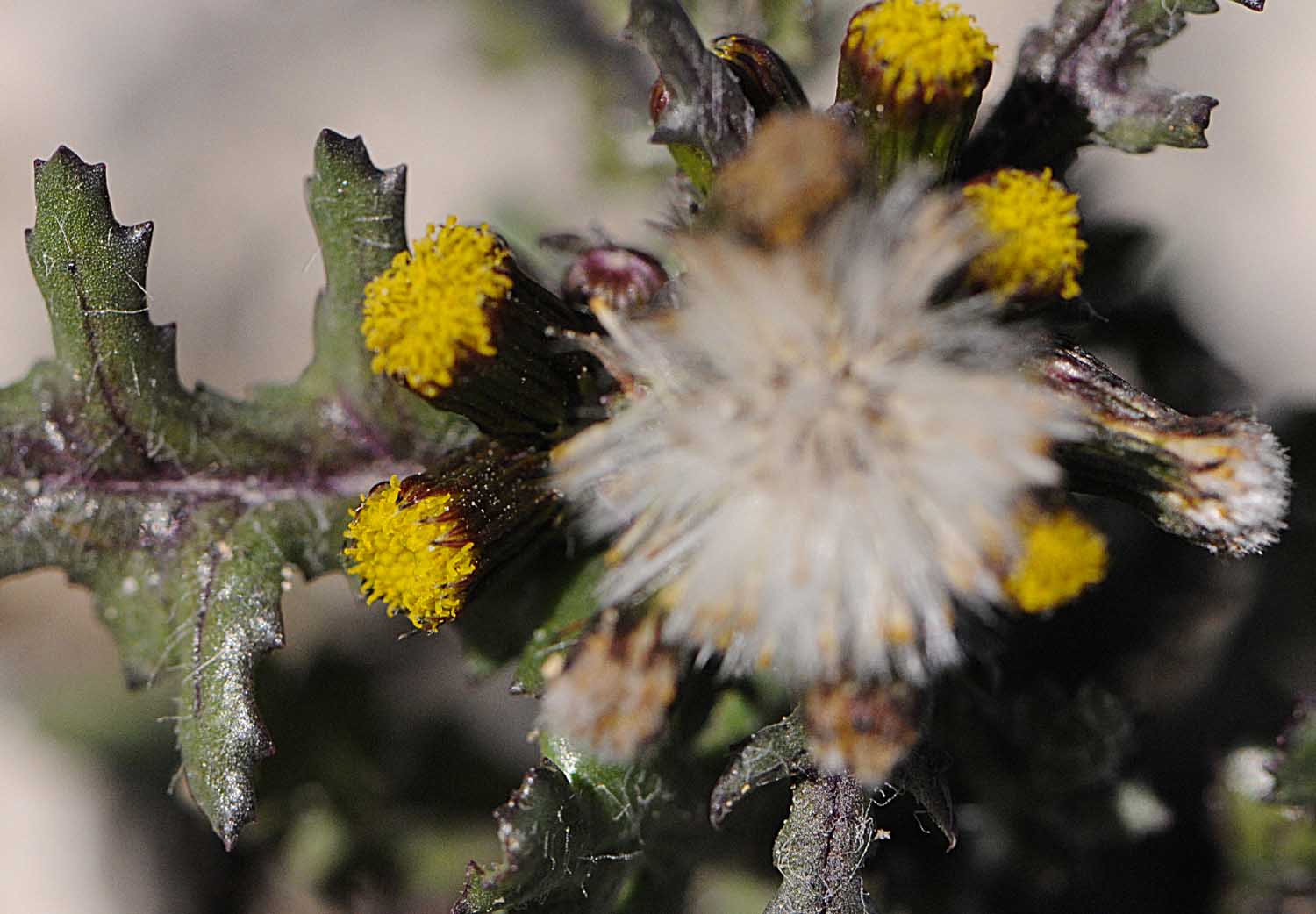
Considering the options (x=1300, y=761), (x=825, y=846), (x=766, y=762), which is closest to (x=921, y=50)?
(x=766, y=762)

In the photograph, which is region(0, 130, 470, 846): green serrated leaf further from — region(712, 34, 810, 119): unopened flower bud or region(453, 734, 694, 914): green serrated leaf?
region(712, 34, 810, 119): unopened flower bud

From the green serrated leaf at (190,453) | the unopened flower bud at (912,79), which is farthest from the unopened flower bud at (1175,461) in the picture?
the green serrated leaf at (190,453)

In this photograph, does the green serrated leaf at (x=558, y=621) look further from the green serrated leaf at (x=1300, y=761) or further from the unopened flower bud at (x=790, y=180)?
the green serrated leaf at (x=1300, y=761)

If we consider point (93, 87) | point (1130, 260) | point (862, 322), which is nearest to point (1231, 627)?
point (1130, 260)

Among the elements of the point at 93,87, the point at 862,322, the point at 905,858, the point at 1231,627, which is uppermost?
the point at 862,322

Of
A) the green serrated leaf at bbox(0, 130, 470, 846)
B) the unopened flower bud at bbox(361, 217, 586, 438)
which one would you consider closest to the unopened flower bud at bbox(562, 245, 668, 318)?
the unopened flower bud at bbox(361, 217, 586, 438)

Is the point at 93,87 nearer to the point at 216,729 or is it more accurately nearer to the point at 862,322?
the point at 216,729
